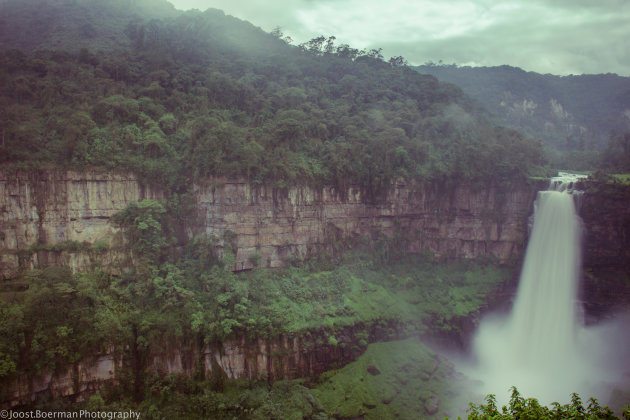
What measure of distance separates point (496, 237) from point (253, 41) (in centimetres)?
2920

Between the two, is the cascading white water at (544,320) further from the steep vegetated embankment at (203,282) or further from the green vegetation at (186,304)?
the green vegetation at (186,304)

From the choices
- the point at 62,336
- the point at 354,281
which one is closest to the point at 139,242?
the point at 62,336

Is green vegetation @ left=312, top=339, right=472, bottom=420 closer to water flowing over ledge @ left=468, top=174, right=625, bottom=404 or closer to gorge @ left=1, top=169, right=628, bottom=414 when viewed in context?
gorge @ left=1, top=169, right=628, bottom=414

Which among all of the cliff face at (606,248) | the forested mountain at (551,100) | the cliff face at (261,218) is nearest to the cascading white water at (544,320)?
the cliff face at (606,248)

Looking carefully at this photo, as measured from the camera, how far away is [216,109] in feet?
85.9

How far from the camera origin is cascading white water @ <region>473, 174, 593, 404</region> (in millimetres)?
20781

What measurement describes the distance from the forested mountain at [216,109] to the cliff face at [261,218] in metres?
1.07

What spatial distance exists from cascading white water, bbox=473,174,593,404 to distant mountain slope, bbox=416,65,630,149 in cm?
2477

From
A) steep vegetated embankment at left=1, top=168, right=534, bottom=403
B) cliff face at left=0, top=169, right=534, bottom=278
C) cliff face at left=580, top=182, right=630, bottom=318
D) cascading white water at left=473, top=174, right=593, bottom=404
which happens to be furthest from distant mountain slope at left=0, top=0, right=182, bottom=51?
cliff face at left=580, top=182, right=630, bottom=318

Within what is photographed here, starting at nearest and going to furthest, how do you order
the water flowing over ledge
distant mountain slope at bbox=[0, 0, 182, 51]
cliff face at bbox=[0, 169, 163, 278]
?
cliff face at bbox=[0, 169, 163, 278] → the water flowing over ledge → distant mountain slope at bbox=[0, 0, 182, 51]

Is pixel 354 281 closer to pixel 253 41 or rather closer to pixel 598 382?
pixel 598 382

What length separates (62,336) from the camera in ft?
52.5

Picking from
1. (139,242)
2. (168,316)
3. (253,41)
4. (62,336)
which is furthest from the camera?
(253,41)

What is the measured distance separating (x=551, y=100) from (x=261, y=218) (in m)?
51.8
